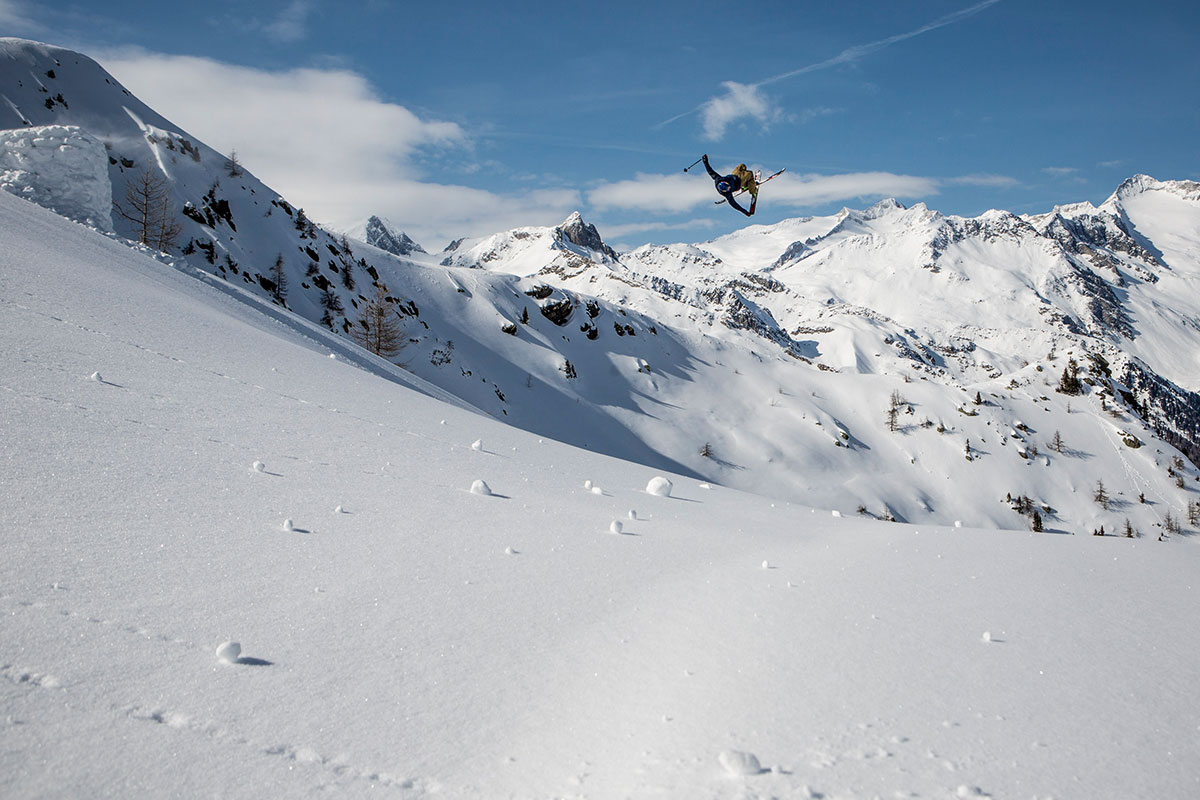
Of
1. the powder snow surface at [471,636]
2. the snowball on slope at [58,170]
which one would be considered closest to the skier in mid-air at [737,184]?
the powder snow surface at [471,636]

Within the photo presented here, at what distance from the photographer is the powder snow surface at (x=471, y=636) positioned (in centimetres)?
266

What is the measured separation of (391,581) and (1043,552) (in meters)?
8.43

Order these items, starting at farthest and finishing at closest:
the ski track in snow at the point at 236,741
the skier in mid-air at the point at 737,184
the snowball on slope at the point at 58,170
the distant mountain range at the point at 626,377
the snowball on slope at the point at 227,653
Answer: the distant mountain range at the point at 626,377 < the snowball on slope at the point at 58,170 < the skier in mid-air at the point at 737,184 < the snowball on slope at the point at 227,653 < the ski track in snow at the point at 236,741

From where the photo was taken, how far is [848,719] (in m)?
3.35

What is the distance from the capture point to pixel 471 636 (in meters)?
3.84

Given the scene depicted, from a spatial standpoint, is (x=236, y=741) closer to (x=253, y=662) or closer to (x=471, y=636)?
(x=253, y=662)

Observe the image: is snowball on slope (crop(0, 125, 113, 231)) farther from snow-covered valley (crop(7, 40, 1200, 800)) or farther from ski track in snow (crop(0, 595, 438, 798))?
ski track in snow (crop(0, 595, 438, 798))

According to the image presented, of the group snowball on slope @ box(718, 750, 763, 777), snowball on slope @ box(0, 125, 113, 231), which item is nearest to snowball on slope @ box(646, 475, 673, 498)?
snowball on slope @ box(718, 750, 763, 777)

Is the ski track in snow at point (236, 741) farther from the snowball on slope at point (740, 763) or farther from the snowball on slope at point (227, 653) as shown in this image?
the snowball on slope at point (740, 763)

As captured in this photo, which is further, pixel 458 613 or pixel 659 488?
pixel 659 488

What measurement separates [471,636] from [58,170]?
35.2 m

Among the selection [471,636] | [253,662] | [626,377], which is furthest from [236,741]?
[626,377]

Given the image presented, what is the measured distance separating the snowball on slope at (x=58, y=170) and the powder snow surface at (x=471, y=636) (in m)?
26.3

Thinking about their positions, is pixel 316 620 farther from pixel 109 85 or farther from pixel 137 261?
pixel 109 85
